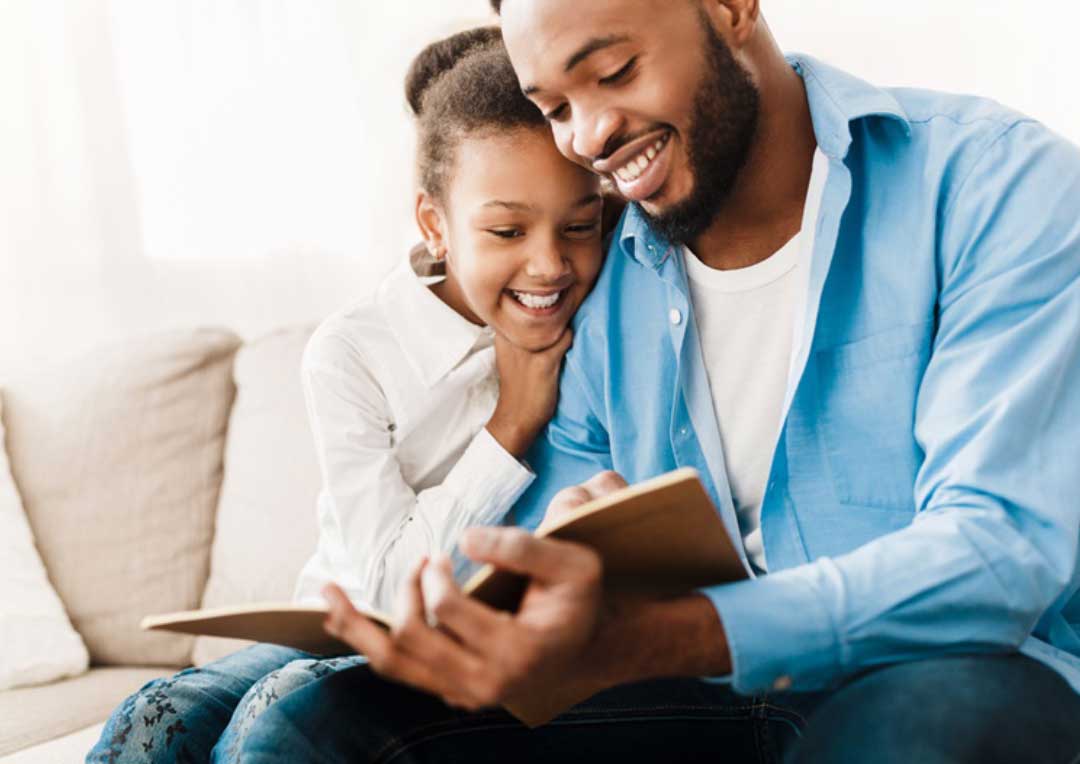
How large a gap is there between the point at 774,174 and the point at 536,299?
32 cm

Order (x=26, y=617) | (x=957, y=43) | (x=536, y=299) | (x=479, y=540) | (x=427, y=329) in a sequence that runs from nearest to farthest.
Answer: (x=479, y=540) < (x=536, y=299) < (x=427, y=329) < (x=957, y=43) < (x=26, y=617)

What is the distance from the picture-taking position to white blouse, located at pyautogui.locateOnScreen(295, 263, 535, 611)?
1.48 m

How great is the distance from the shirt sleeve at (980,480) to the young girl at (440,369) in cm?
48

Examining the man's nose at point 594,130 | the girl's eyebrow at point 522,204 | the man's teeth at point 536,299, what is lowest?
the man's teeth at point 536,299

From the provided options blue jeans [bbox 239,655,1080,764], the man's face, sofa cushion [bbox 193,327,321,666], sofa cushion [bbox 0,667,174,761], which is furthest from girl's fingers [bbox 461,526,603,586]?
sofa cushion [bbox 193,327,321,666]

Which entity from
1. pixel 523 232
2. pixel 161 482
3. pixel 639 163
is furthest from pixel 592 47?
pixel 161 482

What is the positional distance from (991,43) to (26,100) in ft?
6.33

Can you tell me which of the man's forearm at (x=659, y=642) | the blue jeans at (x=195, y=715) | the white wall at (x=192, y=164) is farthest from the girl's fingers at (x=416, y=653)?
the white wall at (x=192, y=164)

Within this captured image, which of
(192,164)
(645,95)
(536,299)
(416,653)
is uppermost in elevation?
(645,95)

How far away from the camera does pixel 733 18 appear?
52.8 inches

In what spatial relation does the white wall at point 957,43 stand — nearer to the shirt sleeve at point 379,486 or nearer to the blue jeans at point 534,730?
the shirt sleeve at point 379,486

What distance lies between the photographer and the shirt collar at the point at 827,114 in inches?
49.4

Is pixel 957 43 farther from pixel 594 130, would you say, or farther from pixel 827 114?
pixel 594 130

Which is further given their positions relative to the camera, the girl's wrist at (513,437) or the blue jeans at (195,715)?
the girl's wrist at (513,437)
